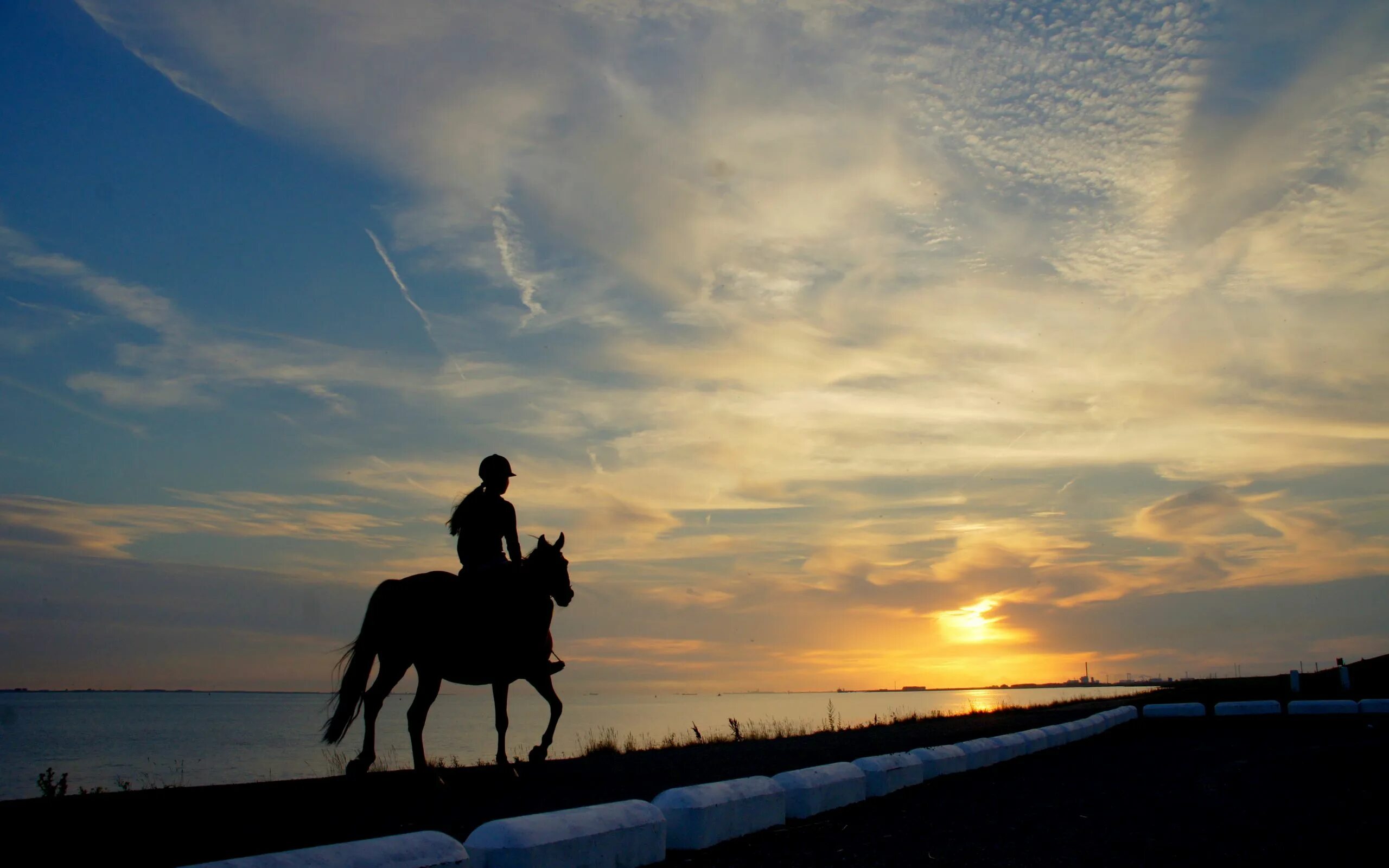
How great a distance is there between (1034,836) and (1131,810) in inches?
87.2

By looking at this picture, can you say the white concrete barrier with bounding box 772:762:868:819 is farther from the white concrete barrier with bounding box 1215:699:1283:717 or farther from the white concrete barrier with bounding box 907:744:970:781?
the white concrete barrier with bounding box 1215:699:1283:717

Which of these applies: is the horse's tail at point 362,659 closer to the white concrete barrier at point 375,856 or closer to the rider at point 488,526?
the rider at point 488,526

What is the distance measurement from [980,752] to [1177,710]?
13.7m

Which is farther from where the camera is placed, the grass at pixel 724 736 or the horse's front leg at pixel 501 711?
the grass at pixel 724 736

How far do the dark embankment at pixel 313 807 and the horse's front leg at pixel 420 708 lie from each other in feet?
1.06

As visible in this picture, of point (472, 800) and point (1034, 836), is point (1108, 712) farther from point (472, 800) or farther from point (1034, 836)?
point (472, 800)

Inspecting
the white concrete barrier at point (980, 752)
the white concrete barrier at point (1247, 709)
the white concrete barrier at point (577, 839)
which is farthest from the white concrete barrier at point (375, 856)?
the white concrete barrier at point (1247, 709)

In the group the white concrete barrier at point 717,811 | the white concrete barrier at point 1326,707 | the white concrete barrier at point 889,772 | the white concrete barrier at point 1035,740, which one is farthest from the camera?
the white concrete barrier at point 1326,707

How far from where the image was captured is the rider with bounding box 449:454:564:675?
11.5 m

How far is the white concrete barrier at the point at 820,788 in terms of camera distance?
8898 millimetres

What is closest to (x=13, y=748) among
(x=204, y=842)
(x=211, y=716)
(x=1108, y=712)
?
(x=1108, y=712)

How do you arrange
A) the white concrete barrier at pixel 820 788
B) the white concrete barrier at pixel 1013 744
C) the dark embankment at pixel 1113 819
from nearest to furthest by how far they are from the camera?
the dark embankment at pixel 1113 819, the white concrete barrier at pixel 820 788, the white concrete barrier at pixel 1013 744

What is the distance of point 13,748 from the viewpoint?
64.4 m

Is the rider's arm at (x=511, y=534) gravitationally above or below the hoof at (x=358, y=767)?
above
